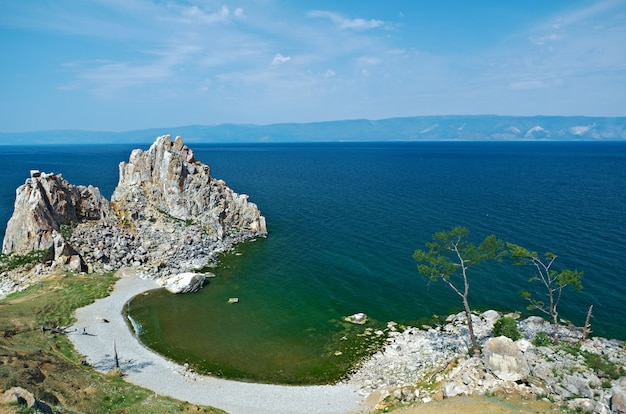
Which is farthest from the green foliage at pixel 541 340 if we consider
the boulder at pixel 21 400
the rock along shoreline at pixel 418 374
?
the boulder at pixel 21 400

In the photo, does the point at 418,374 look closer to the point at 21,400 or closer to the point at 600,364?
the point at 600,364

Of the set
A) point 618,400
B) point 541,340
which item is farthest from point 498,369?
point 541,340

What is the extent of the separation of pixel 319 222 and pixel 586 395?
73668 mm

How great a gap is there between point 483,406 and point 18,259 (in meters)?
71.4

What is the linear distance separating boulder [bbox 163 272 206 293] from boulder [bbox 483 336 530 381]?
44.6 metres

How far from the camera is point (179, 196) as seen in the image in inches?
3538

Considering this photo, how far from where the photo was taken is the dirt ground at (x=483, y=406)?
98.7 ft

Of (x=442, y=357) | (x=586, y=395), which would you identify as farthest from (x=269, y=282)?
(x=586, y=395)

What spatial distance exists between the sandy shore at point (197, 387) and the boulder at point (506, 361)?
39.9 feet

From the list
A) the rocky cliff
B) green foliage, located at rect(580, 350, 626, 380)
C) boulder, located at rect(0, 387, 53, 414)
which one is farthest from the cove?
boulder, located at rect(0, 387, 53, 414)

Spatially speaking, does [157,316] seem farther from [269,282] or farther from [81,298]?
[269,282]

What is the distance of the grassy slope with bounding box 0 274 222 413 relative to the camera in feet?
103

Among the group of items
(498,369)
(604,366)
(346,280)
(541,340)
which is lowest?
(346,280)

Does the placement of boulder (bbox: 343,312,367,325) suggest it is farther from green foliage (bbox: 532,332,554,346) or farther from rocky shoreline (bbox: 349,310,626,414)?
green foliage (bbox: 532,332,554,346)
